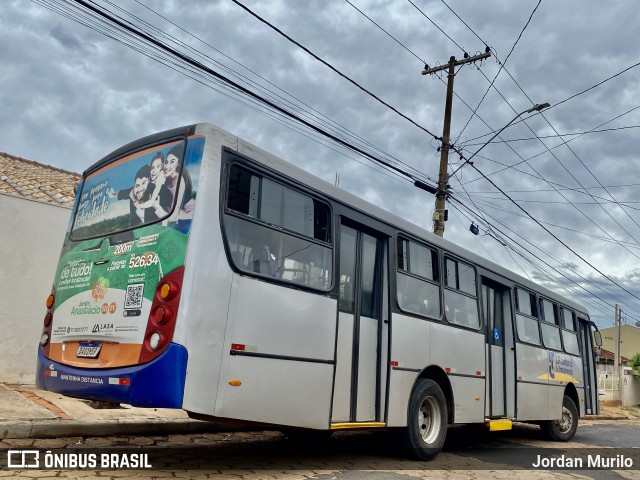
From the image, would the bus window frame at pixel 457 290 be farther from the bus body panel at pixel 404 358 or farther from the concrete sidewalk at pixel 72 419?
the concrete sidewalk at pixel 72 419

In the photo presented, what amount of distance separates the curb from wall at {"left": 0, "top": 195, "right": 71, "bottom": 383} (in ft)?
11.7

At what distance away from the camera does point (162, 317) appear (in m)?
4.68

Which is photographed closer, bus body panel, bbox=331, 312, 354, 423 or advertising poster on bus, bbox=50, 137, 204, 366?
advertising poster on bus, bbox=50, 137, 204, 366

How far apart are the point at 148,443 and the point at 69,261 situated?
2.57 metres

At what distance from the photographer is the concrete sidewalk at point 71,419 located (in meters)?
6.66

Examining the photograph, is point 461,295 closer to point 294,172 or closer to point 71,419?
point 294,172

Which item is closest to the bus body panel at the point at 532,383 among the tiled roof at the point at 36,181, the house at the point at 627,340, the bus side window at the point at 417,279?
Result: the bus side window at the point at 417,279

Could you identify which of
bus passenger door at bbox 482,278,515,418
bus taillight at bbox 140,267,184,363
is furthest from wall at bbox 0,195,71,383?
bus passenger door at bbox 482,278,515,418

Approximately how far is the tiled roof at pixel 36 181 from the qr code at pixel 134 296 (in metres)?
6.82

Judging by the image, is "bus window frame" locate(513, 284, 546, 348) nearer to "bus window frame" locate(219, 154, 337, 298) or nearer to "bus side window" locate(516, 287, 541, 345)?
"bus side window" locate(516, 287, 541, 345)

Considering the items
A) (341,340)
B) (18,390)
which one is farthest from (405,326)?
(18,390)

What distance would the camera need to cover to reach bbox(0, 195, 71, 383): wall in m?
10.0
